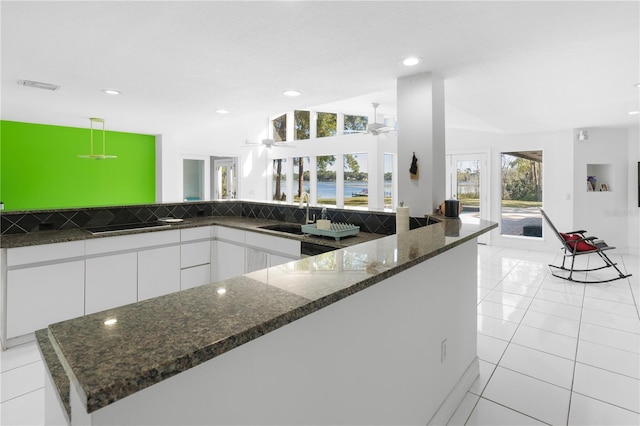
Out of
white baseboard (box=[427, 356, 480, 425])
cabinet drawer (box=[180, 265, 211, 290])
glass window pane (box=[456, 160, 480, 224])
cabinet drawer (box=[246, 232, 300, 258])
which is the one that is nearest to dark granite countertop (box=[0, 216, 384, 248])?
cabinet drawer (box=[246, 232, 300, 258])

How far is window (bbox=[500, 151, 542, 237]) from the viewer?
23.6 ft

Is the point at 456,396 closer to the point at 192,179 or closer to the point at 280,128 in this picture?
the point at 192,179

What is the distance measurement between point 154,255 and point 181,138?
4.84 m

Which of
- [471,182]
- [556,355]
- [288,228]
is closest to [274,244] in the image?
[288,228]

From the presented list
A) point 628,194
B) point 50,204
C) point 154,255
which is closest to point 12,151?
point 50,204

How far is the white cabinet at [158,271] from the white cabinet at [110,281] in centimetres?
6

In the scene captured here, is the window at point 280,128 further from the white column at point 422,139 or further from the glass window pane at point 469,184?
the white column at point 422,139

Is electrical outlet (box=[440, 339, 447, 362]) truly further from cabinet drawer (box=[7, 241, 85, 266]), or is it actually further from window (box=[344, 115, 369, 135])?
window (box=[344, 115, 369, 135])

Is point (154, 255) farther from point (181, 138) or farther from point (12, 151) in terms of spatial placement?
point (181, 138)

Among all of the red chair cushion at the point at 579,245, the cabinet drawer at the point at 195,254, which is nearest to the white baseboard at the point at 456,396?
the cabinet drawer at the point at 195,254

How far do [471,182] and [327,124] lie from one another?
391 cm

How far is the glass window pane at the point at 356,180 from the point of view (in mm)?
8688

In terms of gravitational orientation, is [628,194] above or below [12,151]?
below

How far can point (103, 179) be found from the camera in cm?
651
